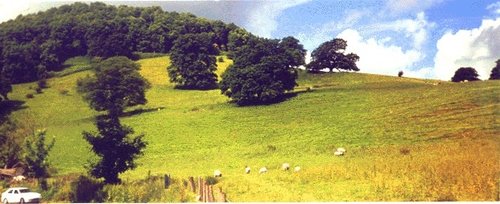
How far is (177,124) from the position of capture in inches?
1986

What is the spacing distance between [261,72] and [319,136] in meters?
11.9

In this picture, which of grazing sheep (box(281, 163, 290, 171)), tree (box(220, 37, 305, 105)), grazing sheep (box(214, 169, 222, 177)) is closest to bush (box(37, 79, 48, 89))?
tree (box(220, 37, 305, 105))

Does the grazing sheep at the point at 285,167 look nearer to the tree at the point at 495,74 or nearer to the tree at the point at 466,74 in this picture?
the tree at the point at 495,74

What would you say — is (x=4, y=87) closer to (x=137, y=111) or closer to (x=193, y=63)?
(x=137, y=111)

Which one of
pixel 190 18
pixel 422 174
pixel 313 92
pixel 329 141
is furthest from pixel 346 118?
pixel 190 18

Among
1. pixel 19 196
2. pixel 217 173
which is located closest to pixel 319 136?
pixel 217 173

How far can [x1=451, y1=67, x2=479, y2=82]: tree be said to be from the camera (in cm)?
5925

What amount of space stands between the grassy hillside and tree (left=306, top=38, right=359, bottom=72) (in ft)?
7.11

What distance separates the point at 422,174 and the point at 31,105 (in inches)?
1416

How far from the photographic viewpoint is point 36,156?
36.2m

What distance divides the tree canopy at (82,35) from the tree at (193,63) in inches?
102

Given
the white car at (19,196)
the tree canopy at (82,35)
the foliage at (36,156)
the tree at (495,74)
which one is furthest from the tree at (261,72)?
the white car at (19,196)

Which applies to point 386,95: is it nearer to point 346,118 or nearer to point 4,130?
point 346,118

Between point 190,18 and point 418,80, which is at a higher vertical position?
point 190,18
